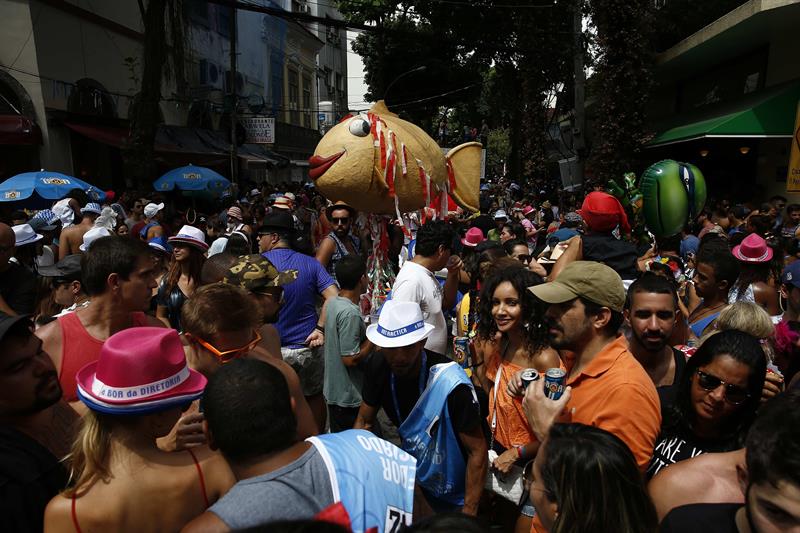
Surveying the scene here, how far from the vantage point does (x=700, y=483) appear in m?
1.76

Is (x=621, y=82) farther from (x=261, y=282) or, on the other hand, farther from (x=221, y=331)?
(x=221, y=331)

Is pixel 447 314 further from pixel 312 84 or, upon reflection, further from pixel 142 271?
pixel 312 84

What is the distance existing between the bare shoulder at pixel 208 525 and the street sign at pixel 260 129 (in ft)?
67.1

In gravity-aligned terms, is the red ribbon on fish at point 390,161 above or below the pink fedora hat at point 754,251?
above

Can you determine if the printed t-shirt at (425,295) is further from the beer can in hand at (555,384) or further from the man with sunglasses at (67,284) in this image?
the man with sunglasses at (67,284)

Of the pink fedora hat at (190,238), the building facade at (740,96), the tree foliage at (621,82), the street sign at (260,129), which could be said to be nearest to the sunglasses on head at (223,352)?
the pink fedora hat at (190,238)

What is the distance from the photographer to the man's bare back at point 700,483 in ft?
5.62

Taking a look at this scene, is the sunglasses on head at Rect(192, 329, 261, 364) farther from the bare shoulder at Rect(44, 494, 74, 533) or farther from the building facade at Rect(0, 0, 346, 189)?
the building facade at Rect(0, 0, 346, 189)

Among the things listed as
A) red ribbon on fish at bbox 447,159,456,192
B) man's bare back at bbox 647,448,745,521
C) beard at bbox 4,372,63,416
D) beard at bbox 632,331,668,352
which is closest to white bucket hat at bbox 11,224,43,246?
beard at bbox 4,372,63,416

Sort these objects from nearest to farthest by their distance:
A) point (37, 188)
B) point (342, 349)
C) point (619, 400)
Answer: point (619, 400), point (342, 349), point (37, 188)

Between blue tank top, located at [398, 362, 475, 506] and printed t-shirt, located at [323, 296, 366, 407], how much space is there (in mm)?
1164

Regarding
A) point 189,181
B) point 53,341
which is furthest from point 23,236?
point 189,181

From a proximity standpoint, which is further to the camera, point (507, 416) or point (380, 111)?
point (380, 111)

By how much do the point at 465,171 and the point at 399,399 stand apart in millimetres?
3198
